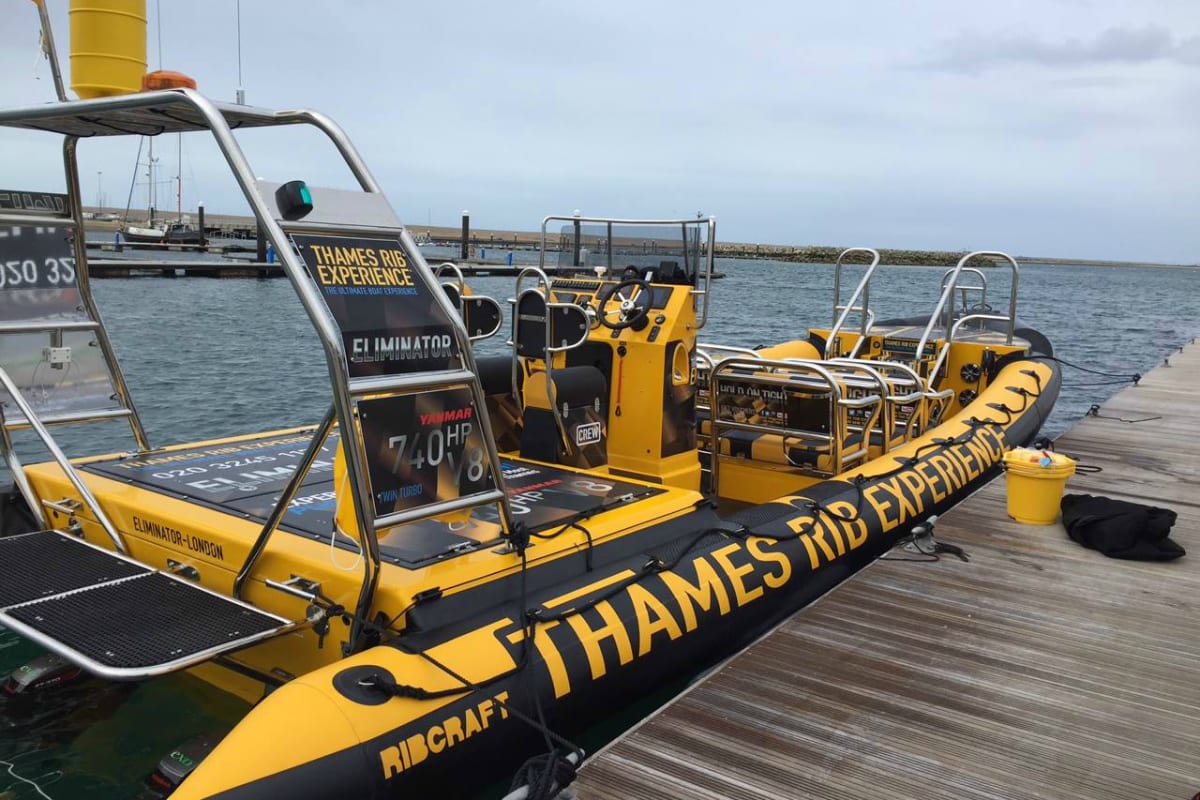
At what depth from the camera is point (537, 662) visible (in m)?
3.53

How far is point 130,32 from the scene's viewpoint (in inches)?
145

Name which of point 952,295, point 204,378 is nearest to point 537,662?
point 952,295

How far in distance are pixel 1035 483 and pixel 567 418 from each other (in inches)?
127

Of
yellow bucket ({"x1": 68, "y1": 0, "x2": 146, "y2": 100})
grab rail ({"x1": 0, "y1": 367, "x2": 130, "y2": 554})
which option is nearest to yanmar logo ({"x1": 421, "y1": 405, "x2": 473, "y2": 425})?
yellow bucket ({"x1": 68, "y1": 0, "x2": 146, "y2": 100})

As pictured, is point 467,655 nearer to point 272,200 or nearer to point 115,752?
point 272,200

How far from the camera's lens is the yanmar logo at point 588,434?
19.0ft

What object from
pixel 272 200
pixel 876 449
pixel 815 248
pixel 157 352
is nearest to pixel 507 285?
pixel 157 352

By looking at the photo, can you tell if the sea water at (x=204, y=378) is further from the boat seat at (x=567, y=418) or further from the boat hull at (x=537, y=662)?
the boat seat at (x=567, y=418)

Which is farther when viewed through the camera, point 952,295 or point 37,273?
point 952,295

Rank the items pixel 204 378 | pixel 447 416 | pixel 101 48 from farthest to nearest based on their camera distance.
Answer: pixel 204 378 → pixel 101 48 → pixel 447 416

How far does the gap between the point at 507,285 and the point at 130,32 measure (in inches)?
1704

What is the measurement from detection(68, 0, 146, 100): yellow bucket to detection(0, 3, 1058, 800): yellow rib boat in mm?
130

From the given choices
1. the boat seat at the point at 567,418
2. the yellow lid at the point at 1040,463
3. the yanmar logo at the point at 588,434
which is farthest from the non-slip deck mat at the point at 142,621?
the yellow lid at the point at 1040,463

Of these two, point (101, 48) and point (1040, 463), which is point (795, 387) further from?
point (101, 48)
